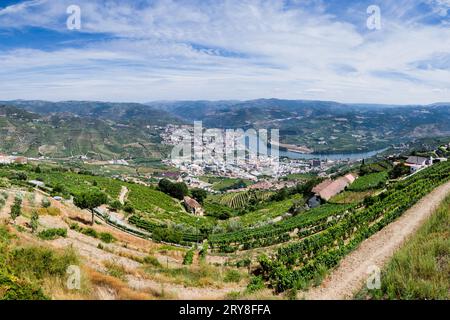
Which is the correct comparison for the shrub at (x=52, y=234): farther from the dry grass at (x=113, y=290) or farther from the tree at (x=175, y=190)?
the tree at (x=175, y=190)

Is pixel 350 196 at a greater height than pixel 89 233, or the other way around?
pixel 89 233

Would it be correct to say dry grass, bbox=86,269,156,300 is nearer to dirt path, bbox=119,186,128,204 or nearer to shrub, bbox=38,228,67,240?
shrub, bbox=38,228,67,240

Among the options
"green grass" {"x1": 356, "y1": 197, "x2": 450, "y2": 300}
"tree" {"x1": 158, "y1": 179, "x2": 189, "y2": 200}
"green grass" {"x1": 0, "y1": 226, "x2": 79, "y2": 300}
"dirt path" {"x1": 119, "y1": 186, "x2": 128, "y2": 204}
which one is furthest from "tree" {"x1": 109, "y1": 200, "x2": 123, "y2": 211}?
"green grass" {"x1": 356, "y1": 197, "x2": 450, "y2": 300}

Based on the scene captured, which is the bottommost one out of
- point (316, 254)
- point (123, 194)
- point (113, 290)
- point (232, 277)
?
point (123, 194)

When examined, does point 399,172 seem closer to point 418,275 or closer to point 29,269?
point 418,275

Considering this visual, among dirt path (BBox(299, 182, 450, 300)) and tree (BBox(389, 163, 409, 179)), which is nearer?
dirt path (BBox(299, 182, 450, 300))

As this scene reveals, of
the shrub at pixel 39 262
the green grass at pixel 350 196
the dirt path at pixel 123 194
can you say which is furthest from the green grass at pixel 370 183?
the shrub at pixel 39 262

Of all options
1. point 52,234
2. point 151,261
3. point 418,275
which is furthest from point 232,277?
point 52,234
